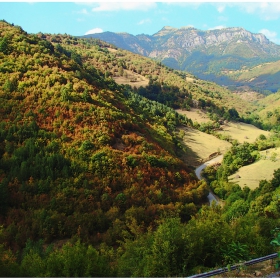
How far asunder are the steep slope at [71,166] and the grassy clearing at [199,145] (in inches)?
938

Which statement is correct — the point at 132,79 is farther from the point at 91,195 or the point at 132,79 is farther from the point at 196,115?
the point at 91,195

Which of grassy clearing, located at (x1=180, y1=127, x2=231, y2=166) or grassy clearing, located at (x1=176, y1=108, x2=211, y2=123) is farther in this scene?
grassy clearing, located at (x1=176, y1=108, x2=211, y2=123)

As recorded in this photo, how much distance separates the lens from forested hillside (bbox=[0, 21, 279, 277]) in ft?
53.3

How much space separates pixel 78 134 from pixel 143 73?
13220 cm

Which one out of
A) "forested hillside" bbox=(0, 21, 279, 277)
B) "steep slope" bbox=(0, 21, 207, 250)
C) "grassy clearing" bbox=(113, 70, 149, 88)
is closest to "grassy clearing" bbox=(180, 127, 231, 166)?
"forested hillside" bbox=(0, 21, 279, 277)

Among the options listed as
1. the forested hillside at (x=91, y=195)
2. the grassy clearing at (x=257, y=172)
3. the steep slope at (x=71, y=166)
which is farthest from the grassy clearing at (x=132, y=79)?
the steep slope at (x=71, y=166)

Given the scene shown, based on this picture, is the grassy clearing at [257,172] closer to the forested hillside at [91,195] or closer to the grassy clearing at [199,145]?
the forested hillside at [91,195]

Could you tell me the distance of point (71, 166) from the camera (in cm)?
3594

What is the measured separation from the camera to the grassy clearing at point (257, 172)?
185 ft

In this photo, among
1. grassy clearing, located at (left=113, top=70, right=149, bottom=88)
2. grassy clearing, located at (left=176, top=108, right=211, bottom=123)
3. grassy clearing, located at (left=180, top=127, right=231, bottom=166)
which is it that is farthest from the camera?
grassy clearing, located at (left=113, top=70, right=149, bottom=88)

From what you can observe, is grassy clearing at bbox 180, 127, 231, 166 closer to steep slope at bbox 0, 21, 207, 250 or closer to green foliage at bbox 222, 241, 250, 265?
steep slope at bbox 0, 21, 207, 250

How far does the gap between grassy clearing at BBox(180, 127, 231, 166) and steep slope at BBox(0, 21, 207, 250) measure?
23.8 metres

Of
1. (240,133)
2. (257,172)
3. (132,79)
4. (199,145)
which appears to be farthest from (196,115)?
(257,172)

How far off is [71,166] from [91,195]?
4644 mm
